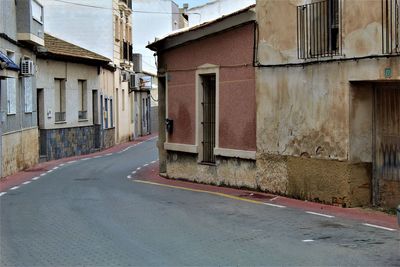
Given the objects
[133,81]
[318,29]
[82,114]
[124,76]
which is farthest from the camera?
[133,81]

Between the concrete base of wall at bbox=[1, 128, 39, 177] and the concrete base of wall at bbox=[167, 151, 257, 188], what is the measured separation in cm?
498

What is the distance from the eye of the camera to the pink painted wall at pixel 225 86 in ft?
50.8

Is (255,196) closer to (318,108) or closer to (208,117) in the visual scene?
(318,108)

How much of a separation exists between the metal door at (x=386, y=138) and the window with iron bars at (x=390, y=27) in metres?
0.87

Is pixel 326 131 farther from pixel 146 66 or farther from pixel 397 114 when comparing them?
pixel 146 66

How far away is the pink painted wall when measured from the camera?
15.5m

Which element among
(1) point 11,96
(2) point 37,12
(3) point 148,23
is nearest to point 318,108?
(1) point 11,96

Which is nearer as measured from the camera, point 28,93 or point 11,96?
point 11,96

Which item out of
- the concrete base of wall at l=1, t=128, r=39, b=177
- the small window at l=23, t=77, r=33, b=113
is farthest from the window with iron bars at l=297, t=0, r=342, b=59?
the small window at l=23, t=77, r=33, b=113

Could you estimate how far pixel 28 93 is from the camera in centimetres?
2352

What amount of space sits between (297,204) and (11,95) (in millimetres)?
11376

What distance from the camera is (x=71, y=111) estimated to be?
98.3 ft

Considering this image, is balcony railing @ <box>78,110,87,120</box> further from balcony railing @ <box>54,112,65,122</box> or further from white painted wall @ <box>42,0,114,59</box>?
white painted wall @ <box>42,0,114,59</box>

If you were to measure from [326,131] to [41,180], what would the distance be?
9.31m
